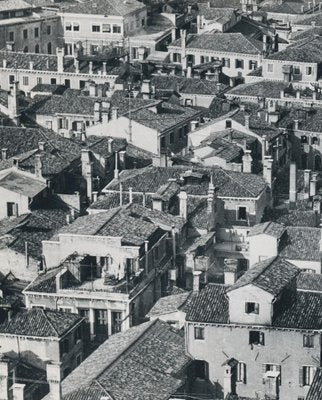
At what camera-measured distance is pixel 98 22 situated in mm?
116375

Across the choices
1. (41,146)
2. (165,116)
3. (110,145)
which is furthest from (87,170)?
(165,116)

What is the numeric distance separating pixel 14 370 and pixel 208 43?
58.8 m

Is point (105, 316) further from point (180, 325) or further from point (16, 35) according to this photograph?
point (16, 35)

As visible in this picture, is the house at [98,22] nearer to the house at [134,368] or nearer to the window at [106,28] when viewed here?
the window at [106,28]

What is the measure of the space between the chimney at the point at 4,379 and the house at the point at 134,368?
55.0 inches

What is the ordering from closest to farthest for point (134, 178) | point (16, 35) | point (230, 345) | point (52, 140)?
point (230, 345) < point (134, 178) < point (52, 140) < point (16, 35)

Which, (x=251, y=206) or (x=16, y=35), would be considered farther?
(x=16, y=35)

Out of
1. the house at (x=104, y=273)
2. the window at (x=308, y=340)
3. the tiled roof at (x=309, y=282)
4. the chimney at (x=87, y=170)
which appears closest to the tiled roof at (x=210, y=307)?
the window at (x=308, y=340)

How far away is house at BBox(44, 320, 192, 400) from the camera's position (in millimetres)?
46219

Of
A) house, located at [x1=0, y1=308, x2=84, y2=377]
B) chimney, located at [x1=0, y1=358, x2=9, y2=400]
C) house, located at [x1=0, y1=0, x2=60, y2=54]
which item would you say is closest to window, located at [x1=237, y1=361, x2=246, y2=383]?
house, located at [x1=0, y1=308, x2=84, y2=377]

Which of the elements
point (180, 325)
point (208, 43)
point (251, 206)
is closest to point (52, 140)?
point (251, 206)

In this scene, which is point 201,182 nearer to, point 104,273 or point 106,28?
point 104,273

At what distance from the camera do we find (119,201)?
65625mm

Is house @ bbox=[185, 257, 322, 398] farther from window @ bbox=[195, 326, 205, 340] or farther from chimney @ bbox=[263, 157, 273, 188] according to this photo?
chimney @ bbox=[263, 157, 273, 188]
